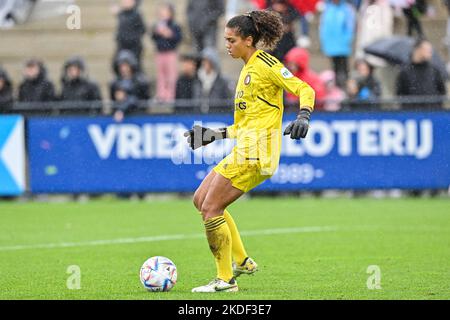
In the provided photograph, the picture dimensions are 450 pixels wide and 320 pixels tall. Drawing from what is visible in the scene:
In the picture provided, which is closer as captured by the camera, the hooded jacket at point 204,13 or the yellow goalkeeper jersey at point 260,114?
the yellow goalkeeper jersey at point 260,114

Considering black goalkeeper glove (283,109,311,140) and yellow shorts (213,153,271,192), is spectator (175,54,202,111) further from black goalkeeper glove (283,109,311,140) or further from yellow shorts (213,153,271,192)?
black goalkeeper glove (283,109,311,140)

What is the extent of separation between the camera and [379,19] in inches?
773

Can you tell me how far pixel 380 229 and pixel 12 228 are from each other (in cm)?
485

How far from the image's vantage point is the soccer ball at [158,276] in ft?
29.4

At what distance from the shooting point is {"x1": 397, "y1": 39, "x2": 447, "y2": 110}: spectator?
18484 mm

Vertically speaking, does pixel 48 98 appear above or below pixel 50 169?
above

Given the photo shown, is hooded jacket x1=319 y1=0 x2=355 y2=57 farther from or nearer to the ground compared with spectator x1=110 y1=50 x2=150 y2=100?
farther from the ground

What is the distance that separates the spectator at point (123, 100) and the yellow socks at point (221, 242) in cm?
992

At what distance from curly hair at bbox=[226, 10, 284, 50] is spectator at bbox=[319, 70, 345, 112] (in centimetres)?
919

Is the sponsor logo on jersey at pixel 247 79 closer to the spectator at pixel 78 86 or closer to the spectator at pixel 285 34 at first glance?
the spectator at pixel 285 34

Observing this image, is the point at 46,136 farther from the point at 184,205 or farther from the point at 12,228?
the point at 12,228

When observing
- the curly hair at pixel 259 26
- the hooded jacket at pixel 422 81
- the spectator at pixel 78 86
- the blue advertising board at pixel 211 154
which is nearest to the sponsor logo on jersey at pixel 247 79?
the curly hair at pixel 259 26

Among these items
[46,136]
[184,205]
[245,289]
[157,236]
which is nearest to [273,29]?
[245,289]

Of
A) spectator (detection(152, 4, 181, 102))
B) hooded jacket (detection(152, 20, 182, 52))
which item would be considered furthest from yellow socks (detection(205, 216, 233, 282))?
hooded jacket (detection(152, 20, 182, 52))
